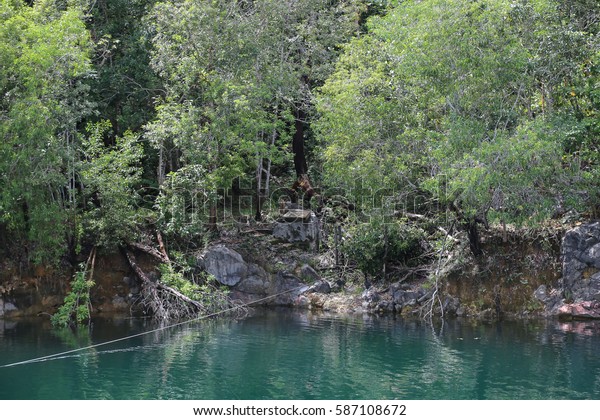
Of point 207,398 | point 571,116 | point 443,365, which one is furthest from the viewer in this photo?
point 571,116

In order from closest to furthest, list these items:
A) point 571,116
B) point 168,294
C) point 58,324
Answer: point 571,116
point 58,324
point 168,294

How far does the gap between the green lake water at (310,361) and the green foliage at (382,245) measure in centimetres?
314

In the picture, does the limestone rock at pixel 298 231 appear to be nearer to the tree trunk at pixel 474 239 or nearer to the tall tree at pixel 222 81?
the tall tree at pixel 222 81

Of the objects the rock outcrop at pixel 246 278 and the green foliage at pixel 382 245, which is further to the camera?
the rock outcrop at pixel 246 278

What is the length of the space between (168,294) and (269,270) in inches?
192

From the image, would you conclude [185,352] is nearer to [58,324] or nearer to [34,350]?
[34,350]

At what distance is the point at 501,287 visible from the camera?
24.7 meters

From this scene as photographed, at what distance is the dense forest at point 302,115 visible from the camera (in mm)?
21156

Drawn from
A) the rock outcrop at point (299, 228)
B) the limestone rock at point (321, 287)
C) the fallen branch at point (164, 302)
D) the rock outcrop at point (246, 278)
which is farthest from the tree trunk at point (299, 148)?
the fallen branch at point (164, 302)

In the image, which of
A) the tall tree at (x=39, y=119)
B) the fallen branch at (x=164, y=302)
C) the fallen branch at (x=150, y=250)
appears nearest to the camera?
the tall tree at (x=39, y=119)

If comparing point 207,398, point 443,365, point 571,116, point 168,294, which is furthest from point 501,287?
point 207,398

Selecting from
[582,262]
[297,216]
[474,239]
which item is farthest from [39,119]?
[582,262]

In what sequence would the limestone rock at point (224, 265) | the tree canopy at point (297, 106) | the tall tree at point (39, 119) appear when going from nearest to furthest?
the tree canopy at point (297, 106) → the tall tree at point (39, 119) → the limestone rock at point (224, 265)

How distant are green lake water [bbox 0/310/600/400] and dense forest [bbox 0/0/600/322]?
4.09 metres
